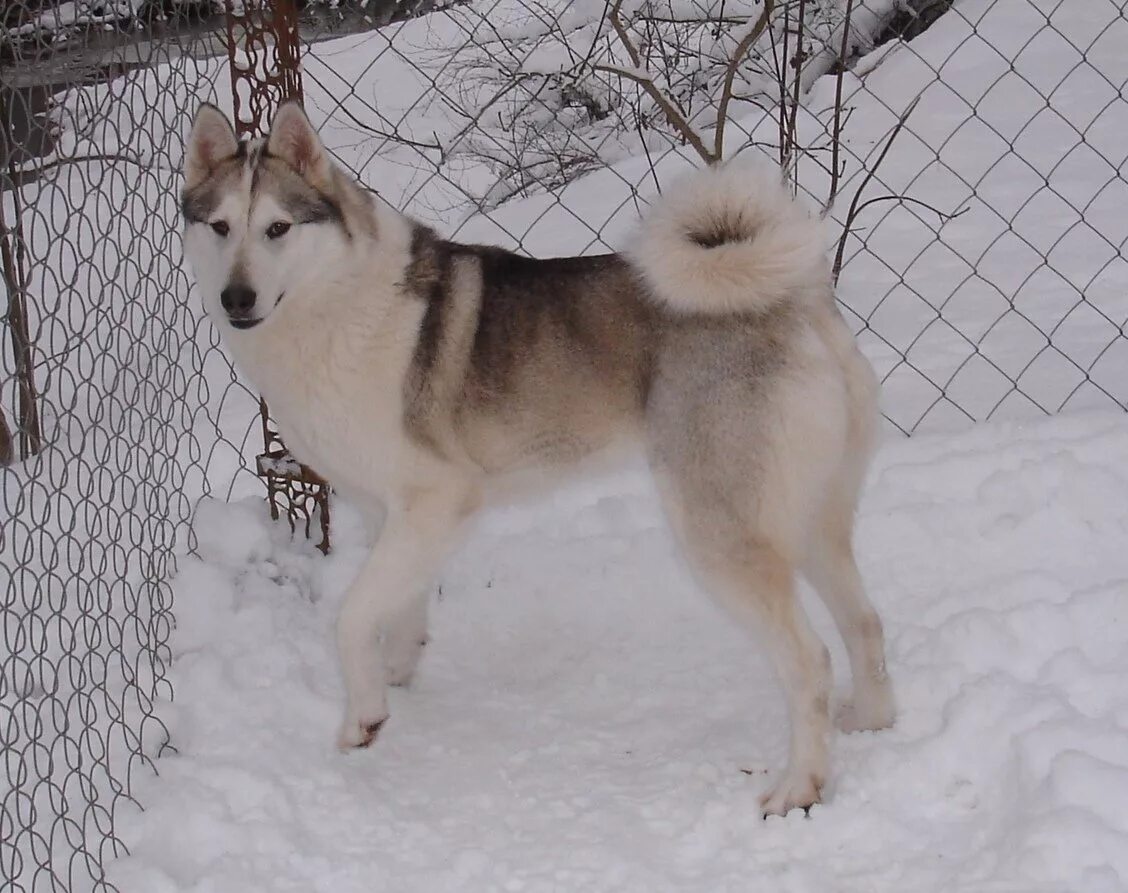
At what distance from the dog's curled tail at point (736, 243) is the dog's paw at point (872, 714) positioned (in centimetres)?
87

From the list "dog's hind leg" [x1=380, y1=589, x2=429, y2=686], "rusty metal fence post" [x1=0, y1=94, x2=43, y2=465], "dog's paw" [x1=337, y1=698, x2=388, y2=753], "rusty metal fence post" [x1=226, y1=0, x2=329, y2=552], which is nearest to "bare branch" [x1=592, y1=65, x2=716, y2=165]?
"rusty metal fence post" [x1=226, y1=0, x2=329, y2=552]

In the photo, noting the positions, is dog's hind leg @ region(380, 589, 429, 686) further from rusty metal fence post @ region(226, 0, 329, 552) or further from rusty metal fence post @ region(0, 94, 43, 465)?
rusty metal fence post @ region(0, 94, 43, 465)

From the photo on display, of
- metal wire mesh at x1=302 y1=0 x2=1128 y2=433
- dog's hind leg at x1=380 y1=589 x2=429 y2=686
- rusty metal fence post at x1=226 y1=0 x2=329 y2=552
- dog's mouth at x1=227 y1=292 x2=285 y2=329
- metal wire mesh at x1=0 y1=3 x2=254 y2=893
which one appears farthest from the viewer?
metal wire mesh at x1=302 y1=0 x2=1128 y2=433

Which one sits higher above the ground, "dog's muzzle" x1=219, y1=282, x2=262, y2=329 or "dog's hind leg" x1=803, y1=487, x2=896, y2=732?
"dog's muzzle" x1=219, y1=282, x2=262, y2=329

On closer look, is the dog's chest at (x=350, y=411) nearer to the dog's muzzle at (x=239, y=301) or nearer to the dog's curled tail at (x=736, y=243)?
the dog's muzzle at (x=239, y=301)

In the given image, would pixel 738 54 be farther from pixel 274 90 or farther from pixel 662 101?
pixel 274 90

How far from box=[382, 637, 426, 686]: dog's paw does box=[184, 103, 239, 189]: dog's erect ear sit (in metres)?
1.18

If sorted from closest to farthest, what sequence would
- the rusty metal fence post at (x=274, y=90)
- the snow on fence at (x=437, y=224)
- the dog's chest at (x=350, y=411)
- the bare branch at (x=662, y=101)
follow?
the snow on fence at (x=437, y=224) < the dog's chest at (x=350, y=411) < the rusty metal fence post at (x=274, y=90) < the bare branch at (x=662, y=101)

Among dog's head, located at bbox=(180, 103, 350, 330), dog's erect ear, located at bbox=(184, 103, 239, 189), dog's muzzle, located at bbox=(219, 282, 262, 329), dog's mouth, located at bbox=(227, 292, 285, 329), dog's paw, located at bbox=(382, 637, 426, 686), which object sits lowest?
dog's paw, located at bbox=(382, 637, 426, 686)

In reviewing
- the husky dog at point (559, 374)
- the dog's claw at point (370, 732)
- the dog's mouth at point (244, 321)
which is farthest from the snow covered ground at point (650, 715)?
the dog's mouth at point (244, 321)

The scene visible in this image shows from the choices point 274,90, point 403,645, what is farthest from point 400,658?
point 274,90

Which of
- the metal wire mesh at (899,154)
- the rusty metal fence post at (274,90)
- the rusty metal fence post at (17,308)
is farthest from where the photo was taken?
the metal wire mesh at (899,154)

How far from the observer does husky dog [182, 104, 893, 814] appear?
8.05 ft

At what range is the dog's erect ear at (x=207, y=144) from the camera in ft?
8.61
